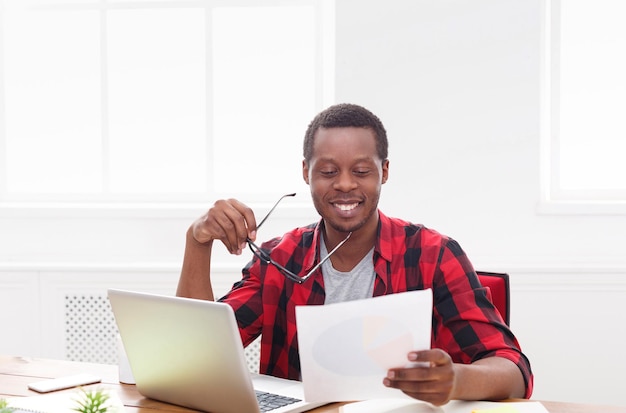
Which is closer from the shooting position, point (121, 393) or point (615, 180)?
point (121, 393)

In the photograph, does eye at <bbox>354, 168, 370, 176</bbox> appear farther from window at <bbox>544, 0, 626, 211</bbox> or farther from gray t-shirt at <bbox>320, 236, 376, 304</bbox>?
window at <bbox>544, 0, 626, 211</bbox>

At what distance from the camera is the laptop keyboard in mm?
1290

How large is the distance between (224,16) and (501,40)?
111 centimetres

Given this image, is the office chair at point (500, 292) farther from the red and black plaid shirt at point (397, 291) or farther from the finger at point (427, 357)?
the finger at point (427, 357)

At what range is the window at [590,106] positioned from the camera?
2.87 meters

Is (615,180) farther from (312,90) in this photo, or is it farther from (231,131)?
(231,131)

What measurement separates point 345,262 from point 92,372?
0.60 meters

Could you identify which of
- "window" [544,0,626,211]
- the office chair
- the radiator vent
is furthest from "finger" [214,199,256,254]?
"window" [544,0,626,211]

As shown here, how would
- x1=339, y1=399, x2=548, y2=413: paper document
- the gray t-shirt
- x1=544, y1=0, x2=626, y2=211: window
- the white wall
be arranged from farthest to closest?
x1=544, y1=0, x2=626, y2=211: window → the white wall → the gray t-shirt → x1=339, y1=399, x2=548, y2=413: paper document

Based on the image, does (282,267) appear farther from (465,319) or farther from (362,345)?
(362,345)

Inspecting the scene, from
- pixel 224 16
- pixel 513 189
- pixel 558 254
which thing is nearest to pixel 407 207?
pixel 513 189

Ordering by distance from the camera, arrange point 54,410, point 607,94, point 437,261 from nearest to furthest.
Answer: point 54,410 → point 437,261 → point 607,94

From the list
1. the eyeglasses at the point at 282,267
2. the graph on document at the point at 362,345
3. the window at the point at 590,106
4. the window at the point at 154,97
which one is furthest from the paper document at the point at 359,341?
the window at the point at 154,97

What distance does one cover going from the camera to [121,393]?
1.44 meters
